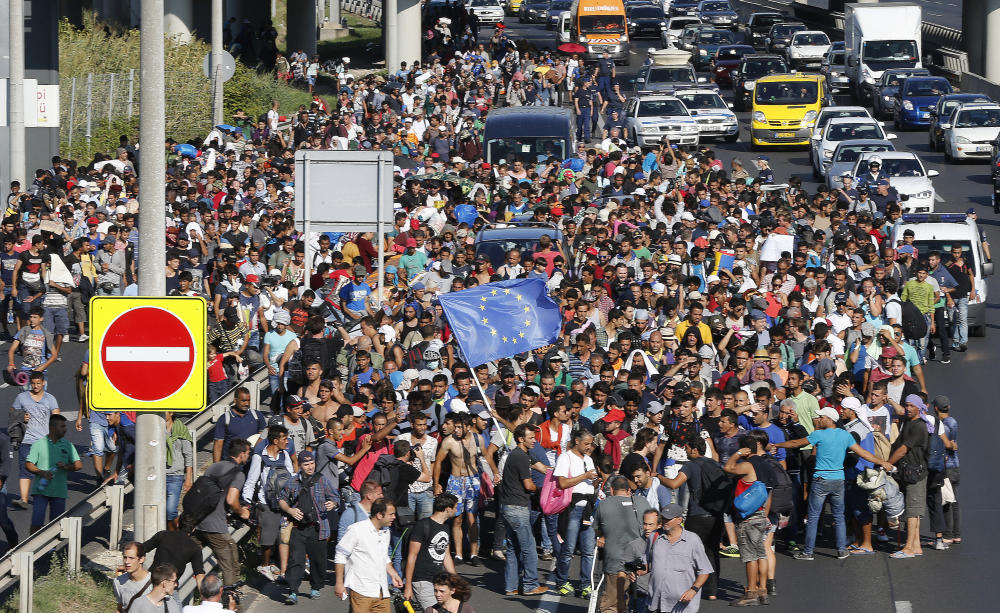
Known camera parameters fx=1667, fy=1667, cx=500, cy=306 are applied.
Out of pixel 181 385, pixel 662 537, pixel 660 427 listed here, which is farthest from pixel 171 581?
pixel 660 427

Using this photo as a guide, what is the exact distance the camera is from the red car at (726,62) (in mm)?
58719

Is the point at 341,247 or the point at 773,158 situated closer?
the point at 341,247

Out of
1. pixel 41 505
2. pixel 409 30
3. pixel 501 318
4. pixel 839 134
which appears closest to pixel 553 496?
pixel 501 318

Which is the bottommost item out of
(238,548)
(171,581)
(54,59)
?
(238,548)

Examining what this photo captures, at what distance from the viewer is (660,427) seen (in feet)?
55.2

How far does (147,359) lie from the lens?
11055 millimetres

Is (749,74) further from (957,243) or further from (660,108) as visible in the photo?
(957,243)

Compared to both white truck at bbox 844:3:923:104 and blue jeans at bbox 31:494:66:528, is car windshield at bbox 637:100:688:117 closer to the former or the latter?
white truck at bbox 844:3:923:104

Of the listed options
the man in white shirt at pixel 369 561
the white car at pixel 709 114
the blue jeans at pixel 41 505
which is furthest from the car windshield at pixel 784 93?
the man in white shirt at pixel 369 561

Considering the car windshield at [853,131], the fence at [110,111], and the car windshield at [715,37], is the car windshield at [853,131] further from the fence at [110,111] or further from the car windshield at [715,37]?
the car windshield at [715,37]

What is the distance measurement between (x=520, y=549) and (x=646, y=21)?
61.8 m

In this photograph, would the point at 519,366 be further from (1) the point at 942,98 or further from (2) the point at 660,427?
(1) the point at 942,98

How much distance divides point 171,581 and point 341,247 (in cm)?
1485

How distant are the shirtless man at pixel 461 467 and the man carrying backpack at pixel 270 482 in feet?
4.61
